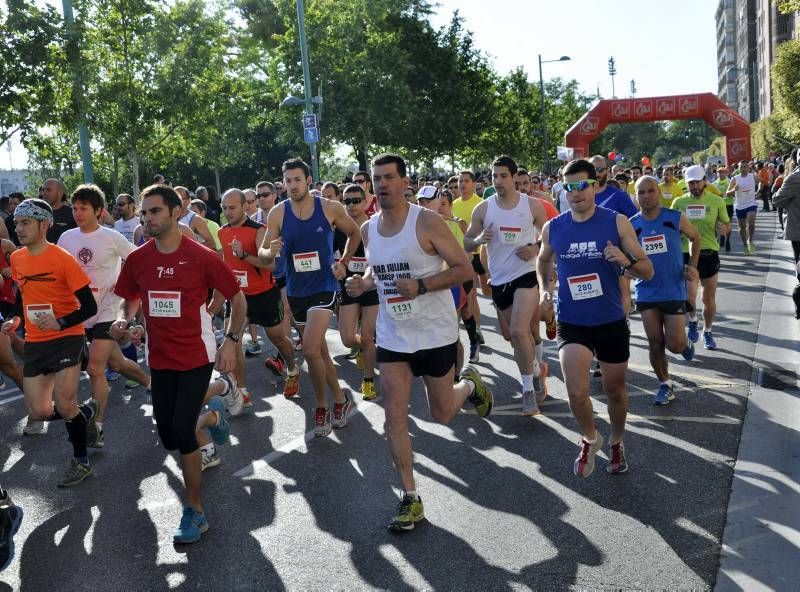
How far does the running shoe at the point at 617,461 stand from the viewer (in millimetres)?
5664

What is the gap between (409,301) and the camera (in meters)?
5.08

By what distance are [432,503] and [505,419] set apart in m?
1.97

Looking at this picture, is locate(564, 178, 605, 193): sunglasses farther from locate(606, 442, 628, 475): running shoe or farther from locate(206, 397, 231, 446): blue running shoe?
locate(206, 397, 231, 446): blue running shoe

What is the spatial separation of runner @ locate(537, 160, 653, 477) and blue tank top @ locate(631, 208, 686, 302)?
1989 mm

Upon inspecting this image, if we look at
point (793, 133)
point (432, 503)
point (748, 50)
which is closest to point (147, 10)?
point (432, 503)

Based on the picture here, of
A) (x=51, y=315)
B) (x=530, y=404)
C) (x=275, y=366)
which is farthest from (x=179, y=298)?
(x=275, y=366)

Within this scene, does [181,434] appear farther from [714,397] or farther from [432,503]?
[714,397]

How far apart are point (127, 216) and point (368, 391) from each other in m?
4.52

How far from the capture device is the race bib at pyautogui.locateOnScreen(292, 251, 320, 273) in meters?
7.28

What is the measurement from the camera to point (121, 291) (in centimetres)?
541

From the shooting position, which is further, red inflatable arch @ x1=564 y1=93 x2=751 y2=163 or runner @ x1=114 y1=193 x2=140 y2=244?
red inflatable arch @ x1=564 y1=93 x2=751 y2=163

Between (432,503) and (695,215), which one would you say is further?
(695,215)

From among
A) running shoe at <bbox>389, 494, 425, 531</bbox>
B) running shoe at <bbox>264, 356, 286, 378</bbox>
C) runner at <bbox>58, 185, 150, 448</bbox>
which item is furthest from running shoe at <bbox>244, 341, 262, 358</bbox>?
running shoe at <bbox>389, 494, 425, 531</bbox>

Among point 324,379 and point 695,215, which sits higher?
point 695,215
